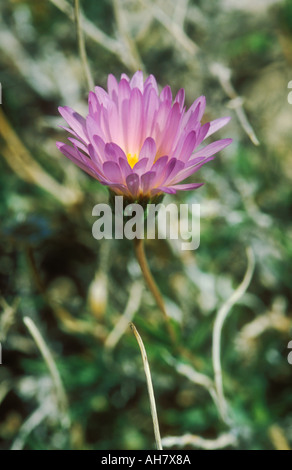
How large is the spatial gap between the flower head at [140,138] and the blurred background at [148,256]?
0.99ft

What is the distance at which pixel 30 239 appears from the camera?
106 centimetres

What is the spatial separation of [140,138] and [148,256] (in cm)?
66

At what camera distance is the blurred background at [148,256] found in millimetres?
1089

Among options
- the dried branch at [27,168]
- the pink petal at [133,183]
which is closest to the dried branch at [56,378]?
the pink petal at [133,183]

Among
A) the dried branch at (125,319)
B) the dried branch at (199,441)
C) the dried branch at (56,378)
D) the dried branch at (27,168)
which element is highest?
the dried branch at (27,168)

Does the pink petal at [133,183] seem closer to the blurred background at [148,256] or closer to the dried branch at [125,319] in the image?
the blurred background at [148,256]

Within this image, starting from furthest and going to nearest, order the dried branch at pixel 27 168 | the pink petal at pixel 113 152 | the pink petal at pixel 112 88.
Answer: the dried branch at pixel 27 168 → the pink petal at pixel 112 88 → the pink petal at pixel 113 152

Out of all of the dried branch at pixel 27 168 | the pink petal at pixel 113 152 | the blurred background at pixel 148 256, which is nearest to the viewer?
the pink petal at pixel 113 152

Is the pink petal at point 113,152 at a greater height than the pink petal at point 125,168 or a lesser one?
greater

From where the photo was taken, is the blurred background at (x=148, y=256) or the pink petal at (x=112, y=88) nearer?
the pink petal at (x=112, y=88)

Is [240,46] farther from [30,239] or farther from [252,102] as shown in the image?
[30,239]

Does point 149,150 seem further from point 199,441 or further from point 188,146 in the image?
point 199,441

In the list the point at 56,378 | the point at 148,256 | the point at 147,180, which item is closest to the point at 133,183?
the point at 147,180
